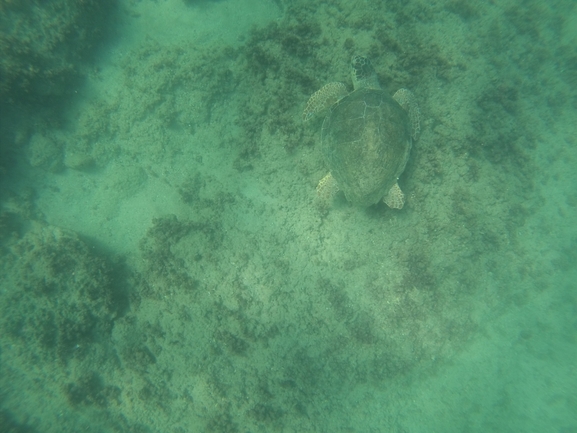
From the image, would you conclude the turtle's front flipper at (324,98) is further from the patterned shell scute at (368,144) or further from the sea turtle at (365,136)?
the patterned shell scute at (368,144)

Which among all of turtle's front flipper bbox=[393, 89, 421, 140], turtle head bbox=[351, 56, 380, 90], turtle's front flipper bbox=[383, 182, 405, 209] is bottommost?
turtle's front flipper bbox=[383, 182, 405, 209]

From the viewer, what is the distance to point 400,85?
16.2 ft

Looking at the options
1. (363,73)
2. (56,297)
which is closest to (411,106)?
(363,73)

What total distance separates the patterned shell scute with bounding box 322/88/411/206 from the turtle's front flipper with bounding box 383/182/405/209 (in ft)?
0.34

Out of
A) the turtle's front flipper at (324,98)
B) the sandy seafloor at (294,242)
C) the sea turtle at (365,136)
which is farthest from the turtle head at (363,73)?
the sandy seafloor at (294,242)

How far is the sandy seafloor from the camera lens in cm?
469

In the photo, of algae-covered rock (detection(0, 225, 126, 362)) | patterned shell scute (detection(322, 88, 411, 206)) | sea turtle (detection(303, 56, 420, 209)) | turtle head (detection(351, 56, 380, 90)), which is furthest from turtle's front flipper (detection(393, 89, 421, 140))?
algae-covered rock (detection(0, 225, 126, 362))

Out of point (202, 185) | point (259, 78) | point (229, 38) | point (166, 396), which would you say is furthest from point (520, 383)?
point (229, 38)

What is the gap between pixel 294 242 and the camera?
16.2 ft

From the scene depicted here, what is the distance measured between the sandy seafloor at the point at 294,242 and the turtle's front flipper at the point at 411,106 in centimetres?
25

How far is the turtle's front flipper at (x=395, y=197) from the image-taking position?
4.48 m

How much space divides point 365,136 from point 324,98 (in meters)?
1.09

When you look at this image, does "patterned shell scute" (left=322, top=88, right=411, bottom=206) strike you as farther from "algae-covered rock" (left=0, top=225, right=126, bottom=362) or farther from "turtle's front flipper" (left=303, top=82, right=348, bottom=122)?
"algae-covered rock" (left=0, top=225, right=126, bottom=362)

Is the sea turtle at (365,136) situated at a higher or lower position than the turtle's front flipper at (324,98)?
lower
